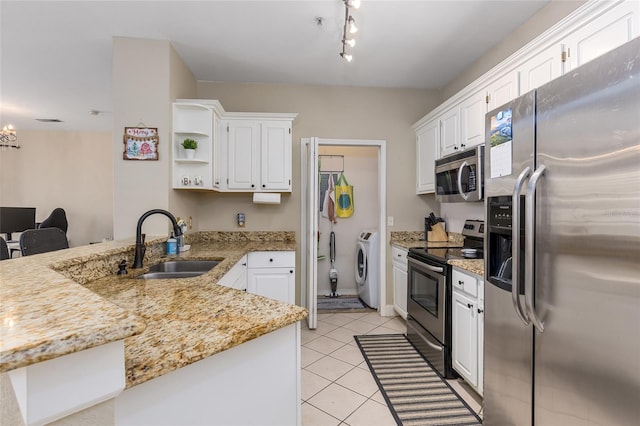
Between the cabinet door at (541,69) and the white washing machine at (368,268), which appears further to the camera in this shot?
the white washing machine at (368,268)

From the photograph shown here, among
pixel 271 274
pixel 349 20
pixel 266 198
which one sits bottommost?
pixel 271 274

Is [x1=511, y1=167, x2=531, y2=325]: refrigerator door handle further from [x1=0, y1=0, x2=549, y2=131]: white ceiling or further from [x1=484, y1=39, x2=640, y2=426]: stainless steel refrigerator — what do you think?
[x1=0, y1=0, x2=549, y2=131]: white ceiling

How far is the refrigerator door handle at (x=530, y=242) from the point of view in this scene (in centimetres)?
125

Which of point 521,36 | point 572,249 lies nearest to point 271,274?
point 572,249

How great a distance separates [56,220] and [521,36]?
6.69 m

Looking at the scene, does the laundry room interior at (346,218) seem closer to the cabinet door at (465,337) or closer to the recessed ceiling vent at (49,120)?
the cabinet door at (465,337)

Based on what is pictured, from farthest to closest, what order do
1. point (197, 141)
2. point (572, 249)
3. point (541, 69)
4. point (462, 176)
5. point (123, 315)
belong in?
point (197, 141) < point (462, 176) < point (541, 69) < point (572, 249) < point (123, 315)

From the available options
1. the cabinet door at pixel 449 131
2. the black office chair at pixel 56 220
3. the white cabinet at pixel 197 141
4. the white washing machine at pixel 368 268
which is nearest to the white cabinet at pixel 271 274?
the white cabinet at pixel 197 141

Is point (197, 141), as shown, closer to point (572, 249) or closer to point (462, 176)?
point (462, 176)

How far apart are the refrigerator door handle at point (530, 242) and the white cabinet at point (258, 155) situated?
7.93 feet

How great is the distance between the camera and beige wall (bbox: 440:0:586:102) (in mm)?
2117

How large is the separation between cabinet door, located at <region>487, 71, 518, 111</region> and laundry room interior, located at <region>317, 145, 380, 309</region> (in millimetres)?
2513

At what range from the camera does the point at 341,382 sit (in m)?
2.29

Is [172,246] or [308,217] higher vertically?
[308,217]
